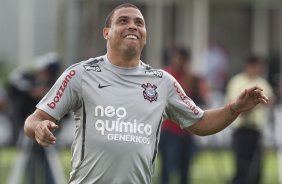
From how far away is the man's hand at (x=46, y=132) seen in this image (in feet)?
23.2

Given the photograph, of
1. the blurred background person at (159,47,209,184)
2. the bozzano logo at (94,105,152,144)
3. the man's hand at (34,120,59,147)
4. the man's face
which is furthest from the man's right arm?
the blurred background person at (159,47,209,184)

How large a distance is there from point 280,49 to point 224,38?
1.69 metres

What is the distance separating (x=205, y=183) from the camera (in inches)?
744

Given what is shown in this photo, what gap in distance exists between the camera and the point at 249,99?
773cm

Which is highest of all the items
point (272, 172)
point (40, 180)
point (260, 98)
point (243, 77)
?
point (260, 98)

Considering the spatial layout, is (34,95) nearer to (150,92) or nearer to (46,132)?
(150,92)

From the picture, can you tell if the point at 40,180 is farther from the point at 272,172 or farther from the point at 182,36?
the point at 182,36

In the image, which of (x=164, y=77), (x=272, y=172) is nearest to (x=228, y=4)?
(x=272, y=172)

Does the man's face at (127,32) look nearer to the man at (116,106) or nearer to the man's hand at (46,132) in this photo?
the man at (116,106)

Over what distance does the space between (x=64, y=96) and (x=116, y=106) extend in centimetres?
36

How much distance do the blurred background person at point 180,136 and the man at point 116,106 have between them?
24.3ft

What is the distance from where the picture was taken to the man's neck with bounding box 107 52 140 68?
7.64 metres

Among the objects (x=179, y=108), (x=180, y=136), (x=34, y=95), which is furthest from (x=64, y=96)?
(x=180, y=136)

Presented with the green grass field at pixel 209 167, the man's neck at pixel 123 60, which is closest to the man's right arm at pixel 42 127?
the man's neck at pixel 123 60
